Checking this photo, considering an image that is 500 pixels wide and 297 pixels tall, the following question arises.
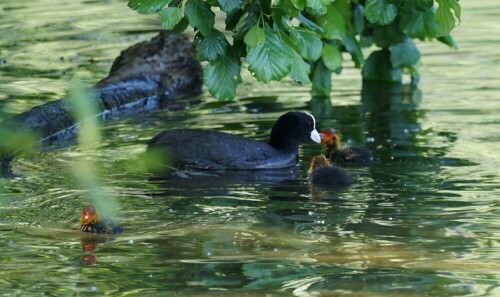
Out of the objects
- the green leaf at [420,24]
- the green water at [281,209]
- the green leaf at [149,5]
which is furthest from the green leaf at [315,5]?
the green leaf at [420,24]

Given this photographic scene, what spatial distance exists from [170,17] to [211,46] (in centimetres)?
75

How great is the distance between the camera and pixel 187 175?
12.2 m

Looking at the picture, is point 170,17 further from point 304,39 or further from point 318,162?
point 318,162

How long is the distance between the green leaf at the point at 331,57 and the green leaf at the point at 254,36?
6.63m

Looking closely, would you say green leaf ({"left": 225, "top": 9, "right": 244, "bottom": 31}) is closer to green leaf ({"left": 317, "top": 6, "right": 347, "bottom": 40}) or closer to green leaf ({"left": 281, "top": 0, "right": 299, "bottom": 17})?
green leaf ({"left": 281, "top": 0, "right": 299, "bottom": 17})

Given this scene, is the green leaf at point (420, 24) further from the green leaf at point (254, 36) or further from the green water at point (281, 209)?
the green leaf at point (254, 36)

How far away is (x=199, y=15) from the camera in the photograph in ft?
29.0

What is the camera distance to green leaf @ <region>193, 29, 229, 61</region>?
9.16 m

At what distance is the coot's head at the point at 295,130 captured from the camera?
1299 cm

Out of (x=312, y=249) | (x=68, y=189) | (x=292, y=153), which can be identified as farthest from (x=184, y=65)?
(x=312, y=249)

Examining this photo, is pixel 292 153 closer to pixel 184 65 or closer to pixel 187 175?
pixel 187 175

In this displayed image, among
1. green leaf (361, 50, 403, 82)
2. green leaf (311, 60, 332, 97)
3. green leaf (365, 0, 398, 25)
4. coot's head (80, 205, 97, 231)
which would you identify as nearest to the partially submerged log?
green leaf (311, 60, 332, 97)

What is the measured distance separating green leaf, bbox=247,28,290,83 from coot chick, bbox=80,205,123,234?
1825 millimetres

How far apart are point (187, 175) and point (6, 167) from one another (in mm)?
1849
